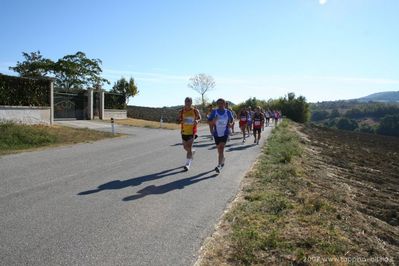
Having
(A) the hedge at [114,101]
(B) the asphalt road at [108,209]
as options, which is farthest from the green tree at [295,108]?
(B) the asphalt road at [108,209]

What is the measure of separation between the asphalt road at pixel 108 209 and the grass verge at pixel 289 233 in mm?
306

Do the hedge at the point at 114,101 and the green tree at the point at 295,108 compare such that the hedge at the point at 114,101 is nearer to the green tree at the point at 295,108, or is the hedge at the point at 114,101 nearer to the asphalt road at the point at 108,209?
the asphalt road at the point at 108,209

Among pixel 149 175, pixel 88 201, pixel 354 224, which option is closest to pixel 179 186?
pixel 149 175

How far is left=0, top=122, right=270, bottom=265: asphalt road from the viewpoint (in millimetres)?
4684

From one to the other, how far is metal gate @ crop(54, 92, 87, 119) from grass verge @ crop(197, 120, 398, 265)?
73.3 feet

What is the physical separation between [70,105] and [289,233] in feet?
86.6

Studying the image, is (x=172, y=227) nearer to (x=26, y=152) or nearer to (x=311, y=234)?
(x=311, y=234)

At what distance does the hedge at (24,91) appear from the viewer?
2035cm

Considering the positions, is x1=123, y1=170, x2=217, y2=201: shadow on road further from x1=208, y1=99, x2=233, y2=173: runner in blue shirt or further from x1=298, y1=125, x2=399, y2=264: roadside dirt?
x1=298, y1=125, x2=399, y2=264: roadside dirt

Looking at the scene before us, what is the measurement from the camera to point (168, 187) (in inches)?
330

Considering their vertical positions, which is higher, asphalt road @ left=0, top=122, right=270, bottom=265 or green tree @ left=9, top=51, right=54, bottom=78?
green tree @ left=9, top=51, right=54, bottom=78

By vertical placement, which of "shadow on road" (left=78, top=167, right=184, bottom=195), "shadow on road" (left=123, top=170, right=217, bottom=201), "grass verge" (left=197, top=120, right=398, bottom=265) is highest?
"shadow on road" (left=78, top=167, right=184, bottom=195)

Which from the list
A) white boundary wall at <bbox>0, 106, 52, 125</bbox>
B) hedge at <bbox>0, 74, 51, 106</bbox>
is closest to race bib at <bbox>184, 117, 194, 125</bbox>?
white boundary wall at <bbox>0, 106, 52, 125</bbox>

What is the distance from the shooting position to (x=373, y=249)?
552cm
